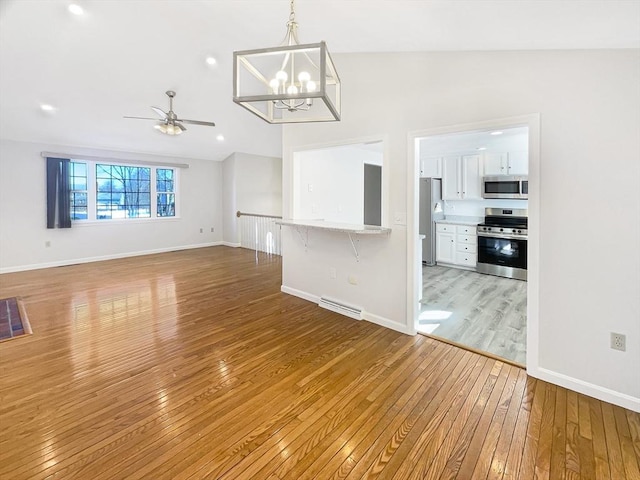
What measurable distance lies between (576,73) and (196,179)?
26.7 ft

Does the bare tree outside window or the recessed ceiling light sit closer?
the recessed ceiling light

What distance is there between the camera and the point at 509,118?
8.36 feet

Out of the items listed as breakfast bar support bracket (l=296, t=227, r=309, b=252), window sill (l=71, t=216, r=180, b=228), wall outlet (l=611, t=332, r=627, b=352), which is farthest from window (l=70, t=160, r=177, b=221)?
wall outlet (l=611, t=332, r=627, b=352)

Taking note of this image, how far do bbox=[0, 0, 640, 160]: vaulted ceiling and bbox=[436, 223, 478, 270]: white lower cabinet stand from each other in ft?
13.0

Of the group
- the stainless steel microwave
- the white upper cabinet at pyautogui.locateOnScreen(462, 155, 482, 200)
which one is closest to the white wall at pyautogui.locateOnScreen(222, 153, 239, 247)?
the white upper cabinet at pyautogui.locateOnScreen(462, 155, 482, 200)

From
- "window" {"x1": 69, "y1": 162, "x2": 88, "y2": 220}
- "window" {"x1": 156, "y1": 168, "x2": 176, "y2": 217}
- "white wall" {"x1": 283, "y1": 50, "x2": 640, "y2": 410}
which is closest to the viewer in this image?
"white wall" {"x1": 283, "y1": 50, "x2": 640, "y2": 410}

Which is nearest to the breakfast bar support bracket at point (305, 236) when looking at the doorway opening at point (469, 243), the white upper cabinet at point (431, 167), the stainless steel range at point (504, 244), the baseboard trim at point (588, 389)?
the doorway opening at point (469, 243)

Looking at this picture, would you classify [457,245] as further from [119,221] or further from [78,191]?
[78,191]

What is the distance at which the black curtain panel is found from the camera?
6.13 metres

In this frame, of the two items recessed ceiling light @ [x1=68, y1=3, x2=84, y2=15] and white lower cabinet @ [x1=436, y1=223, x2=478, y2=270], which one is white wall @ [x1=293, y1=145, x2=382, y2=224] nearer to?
white lower cabinet @ [x1=436, y1=223, x2=478, y2=270]

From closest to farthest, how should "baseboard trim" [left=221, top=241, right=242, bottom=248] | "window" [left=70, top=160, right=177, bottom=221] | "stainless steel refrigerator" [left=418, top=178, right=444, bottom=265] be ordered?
"stainless steel refrigerator" [left=418, top=178, right=444, bottom=265] < "window" [left=70, top=160, right=177, bottom=221] < "baseboard trim" [left=221, top=241, right=242, bottom=248]

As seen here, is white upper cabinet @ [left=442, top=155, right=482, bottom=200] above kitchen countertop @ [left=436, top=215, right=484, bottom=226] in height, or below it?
above

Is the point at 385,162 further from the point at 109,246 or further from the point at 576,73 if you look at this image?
the point at 109,246

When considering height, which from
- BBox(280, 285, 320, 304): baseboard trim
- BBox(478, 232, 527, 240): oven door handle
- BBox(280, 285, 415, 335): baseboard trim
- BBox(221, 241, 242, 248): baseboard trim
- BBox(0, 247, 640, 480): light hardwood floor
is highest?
BBox(478, 232, 527, 240): oven door handle
